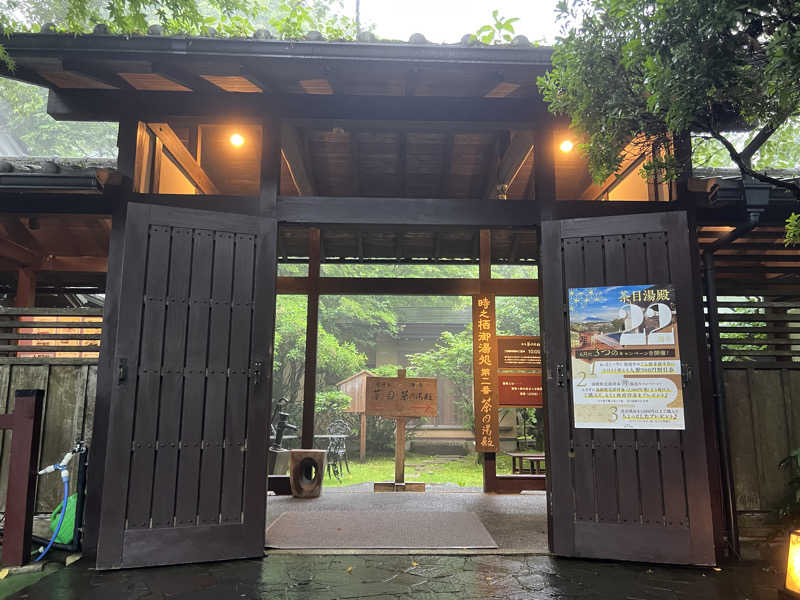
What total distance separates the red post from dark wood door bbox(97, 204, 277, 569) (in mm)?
546

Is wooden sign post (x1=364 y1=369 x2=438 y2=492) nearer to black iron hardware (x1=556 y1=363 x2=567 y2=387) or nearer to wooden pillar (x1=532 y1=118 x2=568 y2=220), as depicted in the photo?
black iron hardware (x1=556 y1=363 x2=567 y2=387)

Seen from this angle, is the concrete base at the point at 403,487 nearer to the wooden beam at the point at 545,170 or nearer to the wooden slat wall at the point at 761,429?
the wooden slat wall at the point at 761,429

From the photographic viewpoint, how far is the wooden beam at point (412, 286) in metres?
8.10

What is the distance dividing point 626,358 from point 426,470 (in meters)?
8.90

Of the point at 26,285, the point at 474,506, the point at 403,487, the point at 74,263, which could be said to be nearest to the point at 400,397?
the point at 403,487

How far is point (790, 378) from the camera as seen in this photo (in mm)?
4812

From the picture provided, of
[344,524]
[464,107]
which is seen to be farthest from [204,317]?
[464,107]

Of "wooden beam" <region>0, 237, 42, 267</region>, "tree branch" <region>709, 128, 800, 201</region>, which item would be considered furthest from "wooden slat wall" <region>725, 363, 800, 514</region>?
"wooden beam" <region>0, 237, 42, 267</region>

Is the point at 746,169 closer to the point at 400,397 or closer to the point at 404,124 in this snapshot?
the point at 404,124

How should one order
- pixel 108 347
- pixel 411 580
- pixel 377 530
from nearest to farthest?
pixel 411 580 < pixel 108 347 < pixel 377 530

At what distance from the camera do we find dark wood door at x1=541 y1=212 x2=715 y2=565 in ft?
13.6

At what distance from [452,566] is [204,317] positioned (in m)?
2.74

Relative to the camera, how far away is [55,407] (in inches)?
190

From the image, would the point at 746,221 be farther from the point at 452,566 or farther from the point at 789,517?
the point at 452,566
